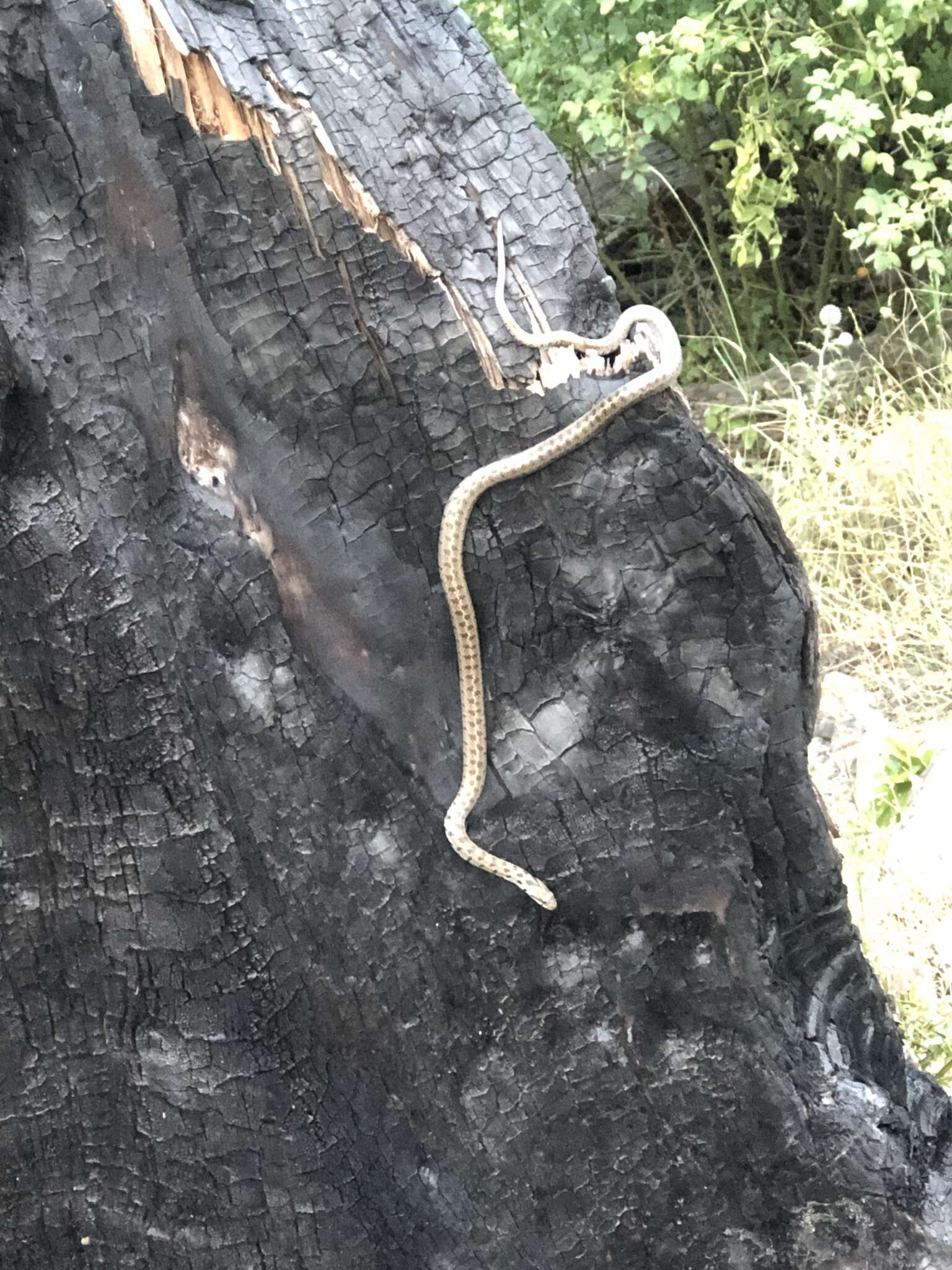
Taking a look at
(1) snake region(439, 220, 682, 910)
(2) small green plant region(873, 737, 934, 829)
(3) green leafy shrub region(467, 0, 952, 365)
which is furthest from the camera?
(3) green leafy shrub region(467, 0, 952, 365)

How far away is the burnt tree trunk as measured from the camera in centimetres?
183

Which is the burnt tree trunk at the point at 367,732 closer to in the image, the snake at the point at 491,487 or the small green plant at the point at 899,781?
the snake at the point at 491,487

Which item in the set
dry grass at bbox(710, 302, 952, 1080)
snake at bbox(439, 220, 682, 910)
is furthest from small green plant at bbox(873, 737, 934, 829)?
snake at bbox(439, 220, 682, 910)


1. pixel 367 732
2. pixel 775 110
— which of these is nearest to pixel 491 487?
pixel 367 732

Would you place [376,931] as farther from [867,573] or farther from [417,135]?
[867,573]

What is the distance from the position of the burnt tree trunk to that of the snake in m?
0.03

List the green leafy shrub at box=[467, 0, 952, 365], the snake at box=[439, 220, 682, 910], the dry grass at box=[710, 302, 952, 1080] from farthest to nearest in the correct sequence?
the green leafy shrub at box=[467, 0, 952, 365] → the dry grass at box=[710, 302, 952, 1080] → the snake at box=[439, 220, 682, 910]

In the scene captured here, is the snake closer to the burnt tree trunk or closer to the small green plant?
the burnt tree trunk

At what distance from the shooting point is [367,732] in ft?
6.44

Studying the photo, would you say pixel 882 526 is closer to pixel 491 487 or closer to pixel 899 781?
pixel 899 781

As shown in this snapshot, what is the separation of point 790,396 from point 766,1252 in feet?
17.1

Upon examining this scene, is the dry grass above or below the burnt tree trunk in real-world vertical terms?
below

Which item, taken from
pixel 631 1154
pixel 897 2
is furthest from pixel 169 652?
pixel 897 2

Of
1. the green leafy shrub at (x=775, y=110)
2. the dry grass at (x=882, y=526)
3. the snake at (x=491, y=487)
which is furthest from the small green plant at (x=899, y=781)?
the snake at (x=491, y=487)
